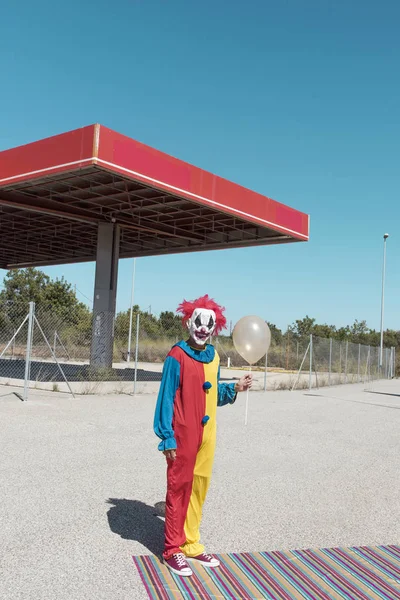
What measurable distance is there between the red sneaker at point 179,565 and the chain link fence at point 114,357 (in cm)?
866

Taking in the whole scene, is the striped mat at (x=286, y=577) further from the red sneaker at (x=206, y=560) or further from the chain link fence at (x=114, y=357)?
the chain link fence at (x=114, y=357)

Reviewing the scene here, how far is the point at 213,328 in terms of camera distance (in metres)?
4.60

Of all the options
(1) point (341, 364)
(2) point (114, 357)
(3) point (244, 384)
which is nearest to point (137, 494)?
(3) point (244, 384)

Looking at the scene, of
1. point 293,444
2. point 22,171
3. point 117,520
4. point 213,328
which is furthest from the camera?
point 22,171

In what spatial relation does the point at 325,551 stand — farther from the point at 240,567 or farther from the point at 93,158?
the point at 93,158

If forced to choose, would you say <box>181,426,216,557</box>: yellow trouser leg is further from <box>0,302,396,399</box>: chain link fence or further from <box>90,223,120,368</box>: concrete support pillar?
<box>90,223,120,368</box>: concrete support pillar

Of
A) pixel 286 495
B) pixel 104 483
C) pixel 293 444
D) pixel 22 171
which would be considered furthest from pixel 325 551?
pixel 22 171

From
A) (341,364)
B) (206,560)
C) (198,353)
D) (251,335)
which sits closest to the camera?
(206,560)

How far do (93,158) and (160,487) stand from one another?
9.78 m

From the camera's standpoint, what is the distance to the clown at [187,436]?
165 inches

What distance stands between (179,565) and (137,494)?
2055 mm

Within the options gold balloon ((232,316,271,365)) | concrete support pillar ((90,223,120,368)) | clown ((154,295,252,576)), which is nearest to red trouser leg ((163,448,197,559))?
clown ((154,295,252,576))

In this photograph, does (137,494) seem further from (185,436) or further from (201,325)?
(201,325)

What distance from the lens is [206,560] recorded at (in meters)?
4.28
